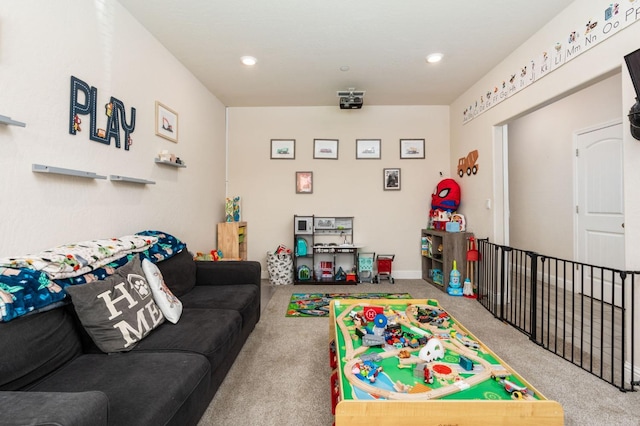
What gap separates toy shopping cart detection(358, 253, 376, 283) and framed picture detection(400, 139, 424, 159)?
1.74 meters

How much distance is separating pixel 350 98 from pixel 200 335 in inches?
142

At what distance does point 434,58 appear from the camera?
3332 millimetres

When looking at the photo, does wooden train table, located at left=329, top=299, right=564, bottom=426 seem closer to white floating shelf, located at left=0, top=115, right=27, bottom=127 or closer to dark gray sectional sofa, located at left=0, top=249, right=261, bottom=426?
dark gray sectional sofa, located at left=0, top=249, right=261, bottom=426

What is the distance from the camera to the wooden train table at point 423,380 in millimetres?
1134

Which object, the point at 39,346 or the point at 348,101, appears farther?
the point at 348,101

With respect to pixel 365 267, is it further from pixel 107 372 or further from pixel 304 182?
pixel 107 372

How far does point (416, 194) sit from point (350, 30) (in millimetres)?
2856

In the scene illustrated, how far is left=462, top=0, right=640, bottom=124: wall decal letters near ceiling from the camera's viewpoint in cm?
204

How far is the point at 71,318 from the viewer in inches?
59.9

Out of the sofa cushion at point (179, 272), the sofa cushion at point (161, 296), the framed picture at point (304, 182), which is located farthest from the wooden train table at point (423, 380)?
the framed picture at point (304, 182)

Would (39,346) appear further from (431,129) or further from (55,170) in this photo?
(431,129)

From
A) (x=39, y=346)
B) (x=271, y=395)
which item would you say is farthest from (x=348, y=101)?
(x=39, y=346)

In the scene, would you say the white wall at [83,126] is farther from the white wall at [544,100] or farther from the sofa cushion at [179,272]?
the white wall at [544,100]

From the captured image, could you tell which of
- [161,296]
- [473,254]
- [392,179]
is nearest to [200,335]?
[161,296]
